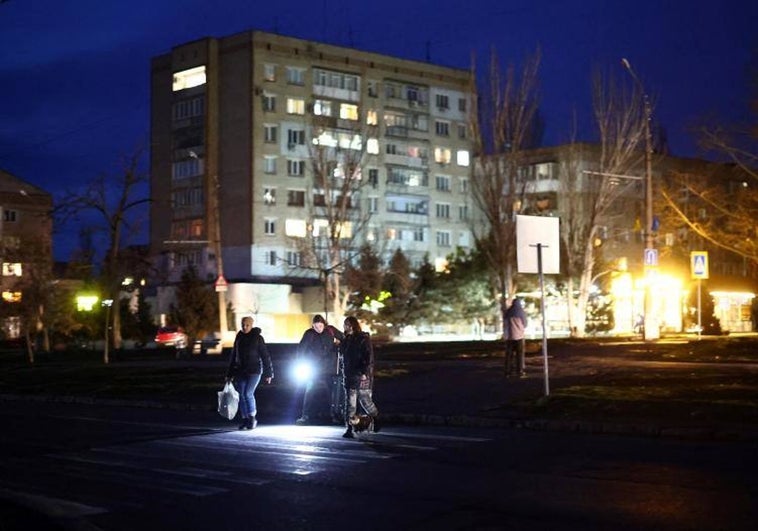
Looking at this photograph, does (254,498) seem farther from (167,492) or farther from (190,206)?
(190,206)

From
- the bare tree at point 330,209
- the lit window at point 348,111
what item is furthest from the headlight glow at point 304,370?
the lit window at point 348,111

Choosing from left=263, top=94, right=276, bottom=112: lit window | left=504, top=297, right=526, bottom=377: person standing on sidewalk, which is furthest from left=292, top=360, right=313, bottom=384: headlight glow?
left=263, top=94, right=276, bottom=112: lit window

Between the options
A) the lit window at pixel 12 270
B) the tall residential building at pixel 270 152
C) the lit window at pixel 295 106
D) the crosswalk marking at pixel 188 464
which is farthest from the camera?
the lit window at pixel 295 106

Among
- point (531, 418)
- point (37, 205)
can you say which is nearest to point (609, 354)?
point (531, 418)

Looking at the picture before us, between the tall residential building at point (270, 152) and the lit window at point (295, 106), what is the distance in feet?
0.32

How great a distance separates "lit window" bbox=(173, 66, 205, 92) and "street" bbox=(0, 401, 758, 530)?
70581 millimetres

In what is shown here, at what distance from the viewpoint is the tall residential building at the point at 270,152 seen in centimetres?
8100

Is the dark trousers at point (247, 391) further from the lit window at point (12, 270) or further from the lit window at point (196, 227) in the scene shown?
the lit window at point (196, 227)

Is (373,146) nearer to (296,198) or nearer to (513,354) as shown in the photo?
(296,198)

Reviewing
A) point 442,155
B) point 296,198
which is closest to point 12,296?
point 296,198

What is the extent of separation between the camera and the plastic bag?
1780 cm

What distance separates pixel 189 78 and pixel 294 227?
52.3ft

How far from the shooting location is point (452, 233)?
95.6m

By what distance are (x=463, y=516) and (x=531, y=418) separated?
27.0ft
